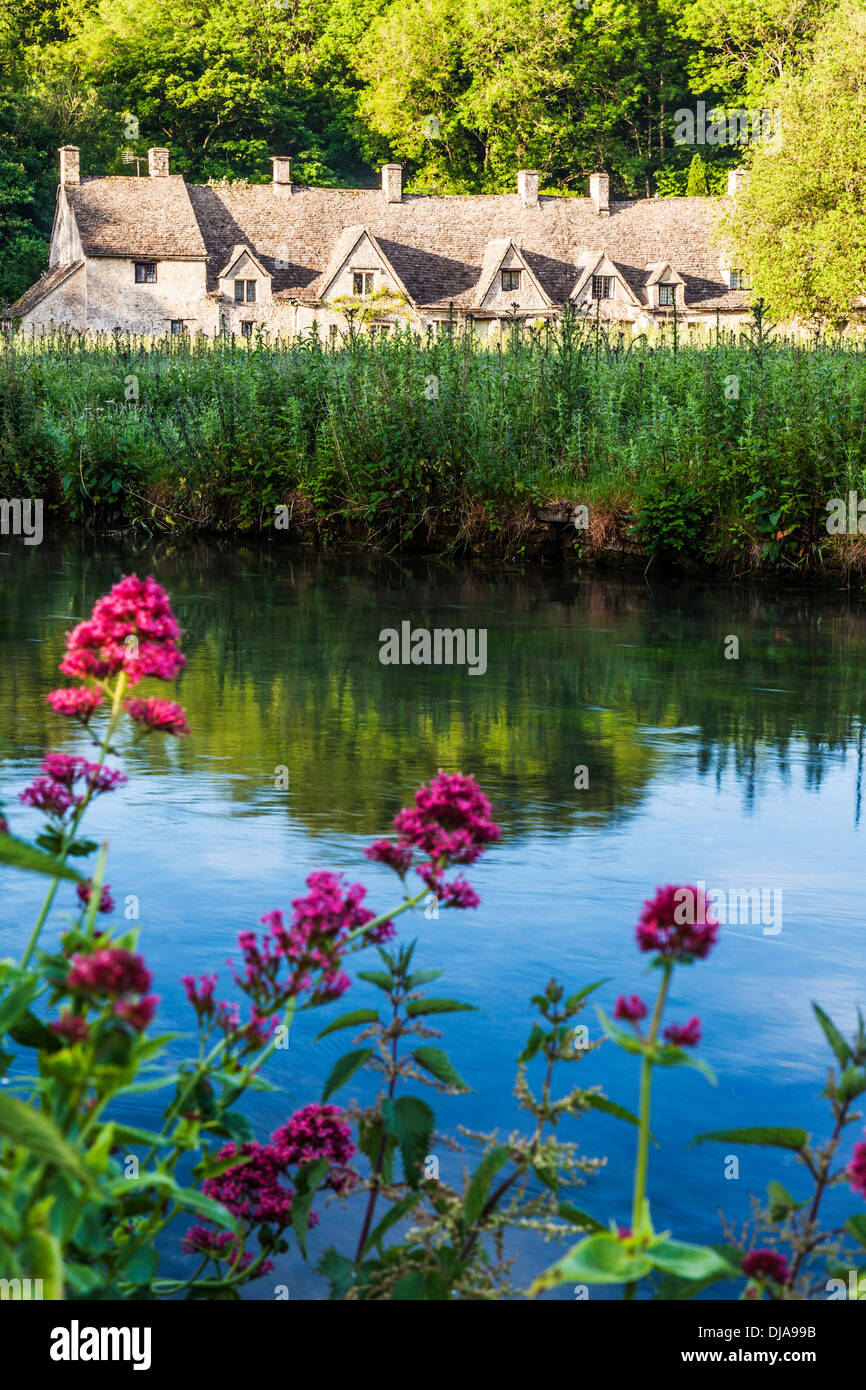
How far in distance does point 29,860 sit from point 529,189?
74.4 metres

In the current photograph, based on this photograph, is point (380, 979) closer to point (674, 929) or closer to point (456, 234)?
point (674, 929)

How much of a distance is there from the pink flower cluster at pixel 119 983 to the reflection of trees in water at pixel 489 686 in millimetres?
4392

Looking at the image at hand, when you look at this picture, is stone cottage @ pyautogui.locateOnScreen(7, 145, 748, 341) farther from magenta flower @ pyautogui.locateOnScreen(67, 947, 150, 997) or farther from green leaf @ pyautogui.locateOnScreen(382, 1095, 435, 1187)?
magenta flower @ pyautogui.locateOnScreen(67, 947, 150, 997)

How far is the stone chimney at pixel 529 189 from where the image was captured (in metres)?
71.3

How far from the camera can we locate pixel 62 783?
8.23ft

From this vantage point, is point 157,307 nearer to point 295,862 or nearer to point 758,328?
point 758,328

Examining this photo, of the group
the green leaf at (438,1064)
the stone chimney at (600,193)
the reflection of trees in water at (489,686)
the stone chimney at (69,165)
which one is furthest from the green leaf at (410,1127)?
the stone chimney at (600,193)

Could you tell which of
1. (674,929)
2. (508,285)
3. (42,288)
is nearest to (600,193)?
(508,285)

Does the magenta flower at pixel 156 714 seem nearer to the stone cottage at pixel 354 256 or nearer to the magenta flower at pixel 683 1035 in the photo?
the magenta flower at pixel 683 1035

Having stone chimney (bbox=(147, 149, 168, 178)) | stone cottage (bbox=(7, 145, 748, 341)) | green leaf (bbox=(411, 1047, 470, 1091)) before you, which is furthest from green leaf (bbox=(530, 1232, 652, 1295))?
stone chimney (bbox=(147, 149, 168, 178))

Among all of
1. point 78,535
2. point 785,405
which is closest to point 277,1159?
point 785,405

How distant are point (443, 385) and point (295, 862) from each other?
10640mm

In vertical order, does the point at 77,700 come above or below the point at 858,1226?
above

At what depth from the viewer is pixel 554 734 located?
773 centimetres
